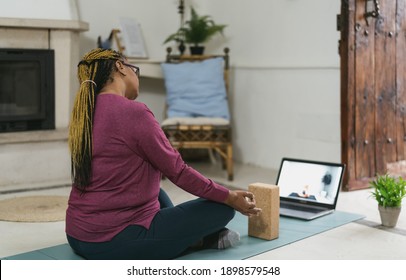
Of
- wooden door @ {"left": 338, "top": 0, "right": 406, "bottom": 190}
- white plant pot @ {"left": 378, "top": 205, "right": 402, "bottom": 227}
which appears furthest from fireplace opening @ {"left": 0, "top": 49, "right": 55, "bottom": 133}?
white plant pot @ {"left": 378, "top": 205, "right": 402, "bottom": 227}

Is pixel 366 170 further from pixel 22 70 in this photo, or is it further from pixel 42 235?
pixel 22 70

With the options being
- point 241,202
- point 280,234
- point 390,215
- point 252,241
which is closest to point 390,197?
point 390,215

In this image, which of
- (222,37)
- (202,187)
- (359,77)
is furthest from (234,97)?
(202,187)

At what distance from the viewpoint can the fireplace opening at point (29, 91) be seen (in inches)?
165

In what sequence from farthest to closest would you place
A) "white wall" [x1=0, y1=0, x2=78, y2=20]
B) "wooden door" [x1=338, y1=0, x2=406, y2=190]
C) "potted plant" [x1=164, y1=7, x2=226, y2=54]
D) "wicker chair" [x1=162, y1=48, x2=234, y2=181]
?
"potted plant" [x1=164, y1=7, x2=226, y2=54]
"wicker chair" [x1=162, y1=48, x2=234, y2=181]
"white wall" [x1=0, y1=0, x2=78, y2=20]
"wooden door" [x1=338, y1=0, x2=406, y2=190]

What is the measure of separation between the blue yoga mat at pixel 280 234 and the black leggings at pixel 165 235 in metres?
0.13

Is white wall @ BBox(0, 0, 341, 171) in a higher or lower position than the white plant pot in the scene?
higher

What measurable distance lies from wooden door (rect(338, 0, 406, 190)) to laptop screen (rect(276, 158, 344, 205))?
0.72 metres

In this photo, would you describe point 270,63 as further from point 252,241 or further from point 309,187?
point 252,241

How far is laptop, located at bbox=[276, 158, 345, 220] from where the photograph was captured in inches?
126

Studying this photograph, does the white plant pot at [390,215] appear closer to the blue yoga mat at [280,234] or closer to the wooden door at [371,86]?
the blue yoga mat at [280,234]

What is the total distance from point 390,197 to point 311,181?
1.41 ft

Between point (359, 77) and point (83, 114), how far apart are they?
2.21 meters

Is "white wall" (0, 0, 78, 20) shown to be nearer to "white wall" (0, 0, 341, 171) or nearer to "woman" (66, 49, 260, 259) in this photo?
"white wall" (0, 0, 341, 171)
